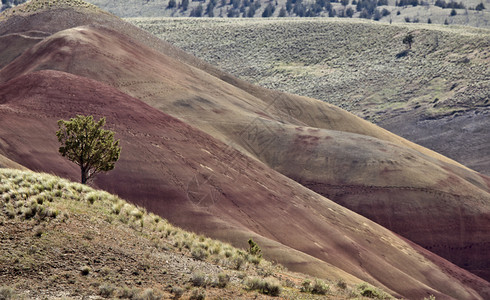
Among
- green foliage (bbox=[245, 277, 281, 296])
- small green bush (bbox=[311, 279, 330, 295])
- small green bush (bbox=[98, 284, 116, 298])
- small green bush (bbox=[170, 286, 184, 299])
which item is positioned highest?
small green bush (bbox=[98, 284, 116, 298])

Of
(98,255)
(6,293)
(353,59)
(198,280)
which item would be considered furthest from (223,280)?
(353,59)

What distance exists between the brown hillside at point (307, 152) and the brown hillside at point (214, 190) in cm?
603

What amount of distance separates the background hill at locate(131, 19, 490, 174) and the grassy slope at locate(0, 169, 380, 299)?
77.5 metres

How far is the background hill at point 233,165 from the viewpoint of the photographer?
121ft

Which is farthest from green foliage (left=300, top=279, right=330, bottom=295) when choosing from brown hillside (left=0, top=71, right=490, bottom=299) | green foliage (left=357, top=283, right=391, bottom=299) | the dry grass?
the dry grass

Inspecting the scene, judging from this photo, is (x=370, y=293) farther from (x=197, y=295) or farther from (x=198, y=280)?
(x=197, y=295)

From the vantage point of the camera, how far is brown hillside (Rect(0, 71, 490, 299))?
35531 millimetres

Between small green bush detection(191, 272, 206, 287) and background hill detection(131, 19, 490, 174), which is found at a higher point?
small green bush detection(191, 272, 206, 287)

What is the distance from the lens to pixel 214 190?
131ft

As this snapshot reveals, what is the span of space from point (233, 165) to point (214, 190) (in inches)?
215

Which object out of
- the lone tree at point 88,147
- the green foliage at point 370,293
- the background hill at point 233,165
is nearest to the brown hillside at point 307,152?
the background hill at point 233,165

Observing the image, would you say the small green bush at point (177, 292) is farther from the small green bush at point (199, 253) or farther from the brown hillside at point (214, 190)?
the brown hillside at point (214, 190)

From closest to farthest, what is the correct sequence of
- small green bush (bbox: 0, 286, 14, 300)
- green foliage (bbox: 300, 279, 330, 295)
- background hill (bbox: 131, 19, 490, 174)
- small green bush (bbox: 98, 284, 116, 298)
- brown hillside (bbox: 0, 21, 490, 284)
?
small green bush (bbox: 0, 286, 14, 300) < small green bush (bbox: 98, 284, 116, 298) < green foliage (bbox: 300, 279, 330, 295) < brown hillside (bbox: 0, 21, 490, 284) < background hill (bbox: 131, 19, 490, 174)

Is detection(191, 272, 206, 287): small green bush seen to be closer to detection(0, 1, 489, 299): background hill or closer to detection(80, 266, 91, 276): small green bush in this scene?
detection(80, 266, 91, 276): small green bush
